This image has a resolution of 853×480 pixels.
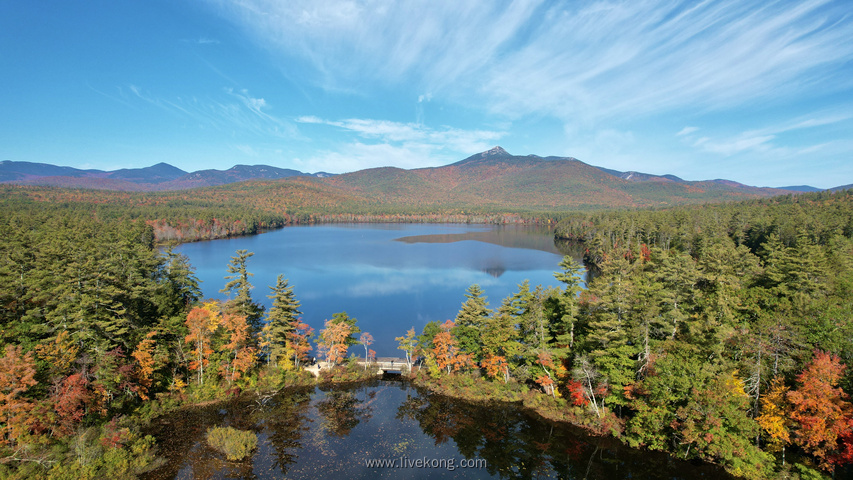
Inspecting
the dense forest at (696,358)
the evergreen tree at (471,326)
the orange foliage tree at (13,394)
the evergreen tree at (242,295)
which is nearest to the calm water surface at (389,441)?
the dense forest at (696,358)

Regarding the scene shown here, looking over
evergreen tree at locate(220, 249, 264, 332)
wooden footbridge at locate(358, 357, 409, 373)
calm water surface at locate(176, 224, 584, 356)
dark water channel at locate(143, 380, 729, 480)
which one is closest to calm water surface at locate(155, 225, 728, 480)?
dark water channel at locate(143, 380, 729, 480)

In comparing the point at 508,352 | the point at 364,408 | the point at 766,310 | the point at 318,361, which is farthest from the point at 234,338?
the point at 766,310

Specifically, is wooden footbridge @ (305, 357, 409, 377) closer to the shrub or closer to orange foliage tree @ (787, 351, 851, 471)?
the shrub

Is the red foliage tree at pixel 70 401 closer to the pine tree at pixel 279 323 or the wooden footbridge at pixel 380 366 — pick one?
the pine tree at pixel 279 323

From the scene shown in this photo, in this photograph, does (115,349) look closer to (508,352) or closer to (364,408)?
(364,408)

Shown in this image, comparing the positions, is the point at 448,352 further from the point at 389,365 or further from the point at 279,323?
the point at 279,323

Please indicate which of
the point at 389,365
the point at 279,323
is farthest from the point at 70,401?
the point at 389,365
